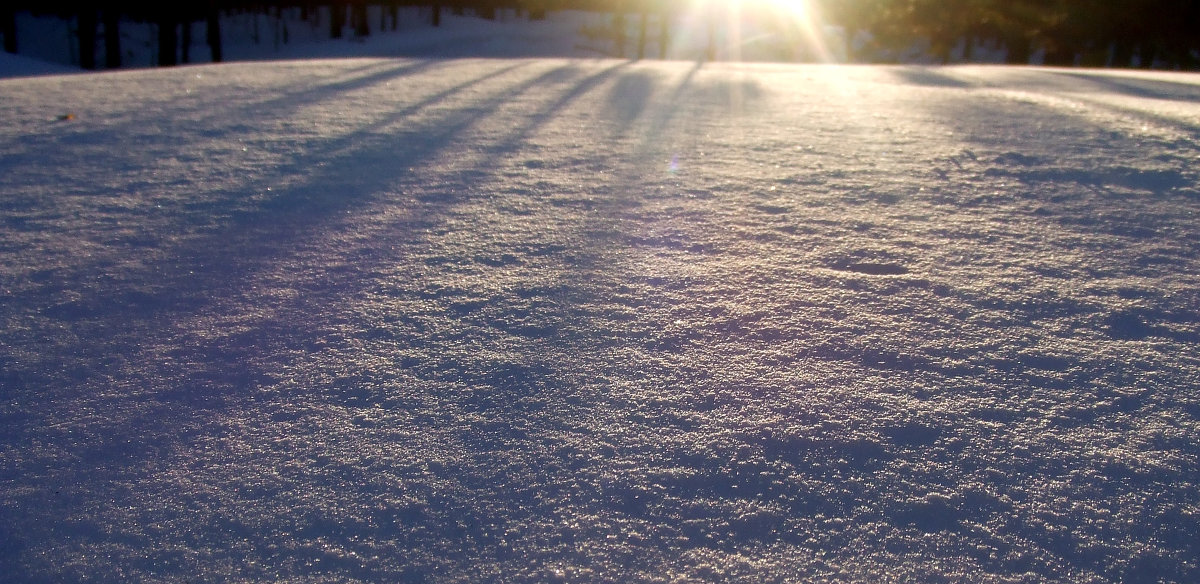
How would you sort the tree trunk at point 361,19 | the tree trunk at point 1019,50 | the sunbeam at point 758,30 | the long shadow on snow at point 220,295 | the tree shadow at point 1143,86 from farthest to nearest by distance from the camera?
the sunbeam at point 758,30 < the tree trunk at point 361,19 < the tree trunk at point 1019,50 < the tree shadow at point 1143,86 < the long shadow on snow at point 220,295

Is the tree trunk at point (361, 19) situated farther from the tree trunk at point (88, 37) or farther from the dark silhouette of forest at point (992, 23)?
the tree trunk at point (88, 37)

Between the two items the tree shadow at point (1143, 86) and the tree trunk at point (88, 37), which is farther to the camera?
the tree trunk at point (88, 37)

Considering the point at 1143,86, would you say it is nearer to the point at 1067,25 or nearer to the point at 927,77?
the point at 927,77

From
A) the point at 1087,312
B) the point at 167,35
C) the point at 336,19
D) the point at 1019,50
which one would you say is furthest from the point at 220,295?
the point at 336,19

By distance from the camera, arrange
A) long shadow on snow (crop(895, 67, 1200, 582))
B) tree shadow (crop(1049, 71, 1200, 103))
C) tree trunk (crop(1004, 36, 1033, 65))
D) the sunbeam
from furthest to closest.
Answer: the sunbeam, tree trunk (crop(1004, 36, 1033, 65)), tree shadow (crop(1049, 71, 1200, 103)), long shadow on snow (crop(895, 67, 1200, 582))

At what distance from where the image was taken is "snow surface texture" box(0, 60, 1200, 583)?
142cm

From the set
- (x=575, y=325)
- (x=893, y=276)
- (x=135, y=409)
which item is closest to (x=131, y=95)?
(x=135, y=409)

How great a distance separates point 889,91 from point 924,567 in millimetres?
4780

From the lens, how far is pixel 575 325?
2139 millimetres

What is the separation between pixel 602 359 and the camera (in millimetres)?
1976

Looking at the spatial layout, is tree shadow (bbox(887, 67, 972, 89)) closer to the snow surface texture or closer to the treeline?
the snow surface texture

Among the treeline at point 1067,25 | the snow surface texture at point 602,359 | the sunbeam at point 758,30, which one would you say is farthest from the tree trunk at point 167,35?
the treeline at point 1067,25

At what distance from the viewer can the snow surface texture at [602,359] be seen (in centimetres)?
142

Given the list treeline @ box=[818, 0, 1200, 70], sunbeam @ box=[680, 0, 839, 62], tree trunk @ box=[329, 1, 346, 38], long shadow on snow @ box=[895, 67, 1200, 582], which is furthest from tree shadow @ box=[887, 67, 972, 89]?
tree trunk @ box=[329, 1, 346, 38]
